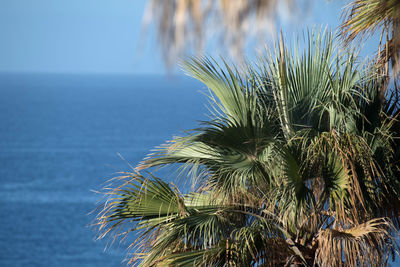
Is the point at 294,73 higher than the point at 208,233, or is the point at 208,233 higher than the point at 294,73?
the point at 294,73

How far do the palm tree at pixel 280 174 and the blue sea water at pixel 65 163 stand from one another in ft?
12.9

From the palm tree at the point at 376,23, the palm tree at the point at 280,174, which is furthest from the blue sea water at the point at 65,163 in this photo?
the palm tree at the point at 376,23

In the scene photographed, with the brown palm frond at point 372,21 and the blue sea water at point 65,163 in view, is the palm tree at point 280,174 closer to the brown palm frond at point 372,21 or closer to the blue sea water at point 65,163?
the brown palm frond at point 372,21

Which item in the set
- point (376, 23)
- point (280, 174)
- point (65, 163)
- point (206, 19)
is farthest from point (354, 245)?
point (65, 163)

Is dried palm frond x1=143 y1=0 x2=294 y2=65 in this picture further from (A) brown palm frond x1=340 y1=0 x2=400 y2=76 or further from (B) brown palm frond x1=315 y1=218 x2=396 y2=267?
(A) brown palm frond x1=340 y1=0 x2=400 y2=76

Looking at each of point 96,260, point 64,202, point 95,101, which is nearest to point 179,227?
point 96,260

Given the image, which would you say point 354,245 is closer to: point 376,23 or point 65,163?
point 376,23

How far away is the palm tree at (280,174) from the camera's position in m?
5.36

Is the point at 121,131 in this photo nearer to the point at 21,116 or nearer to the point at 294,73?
the point at 21,116

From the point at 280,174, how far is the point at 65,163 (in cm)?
6500

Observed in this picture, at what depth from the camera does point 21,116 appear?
10812 centimetres

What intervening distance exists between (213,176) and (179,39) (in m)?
4.37

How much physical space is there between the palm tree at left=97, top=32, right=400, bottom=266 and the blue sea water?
12.9 feet

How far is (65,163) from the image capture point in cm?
6875
